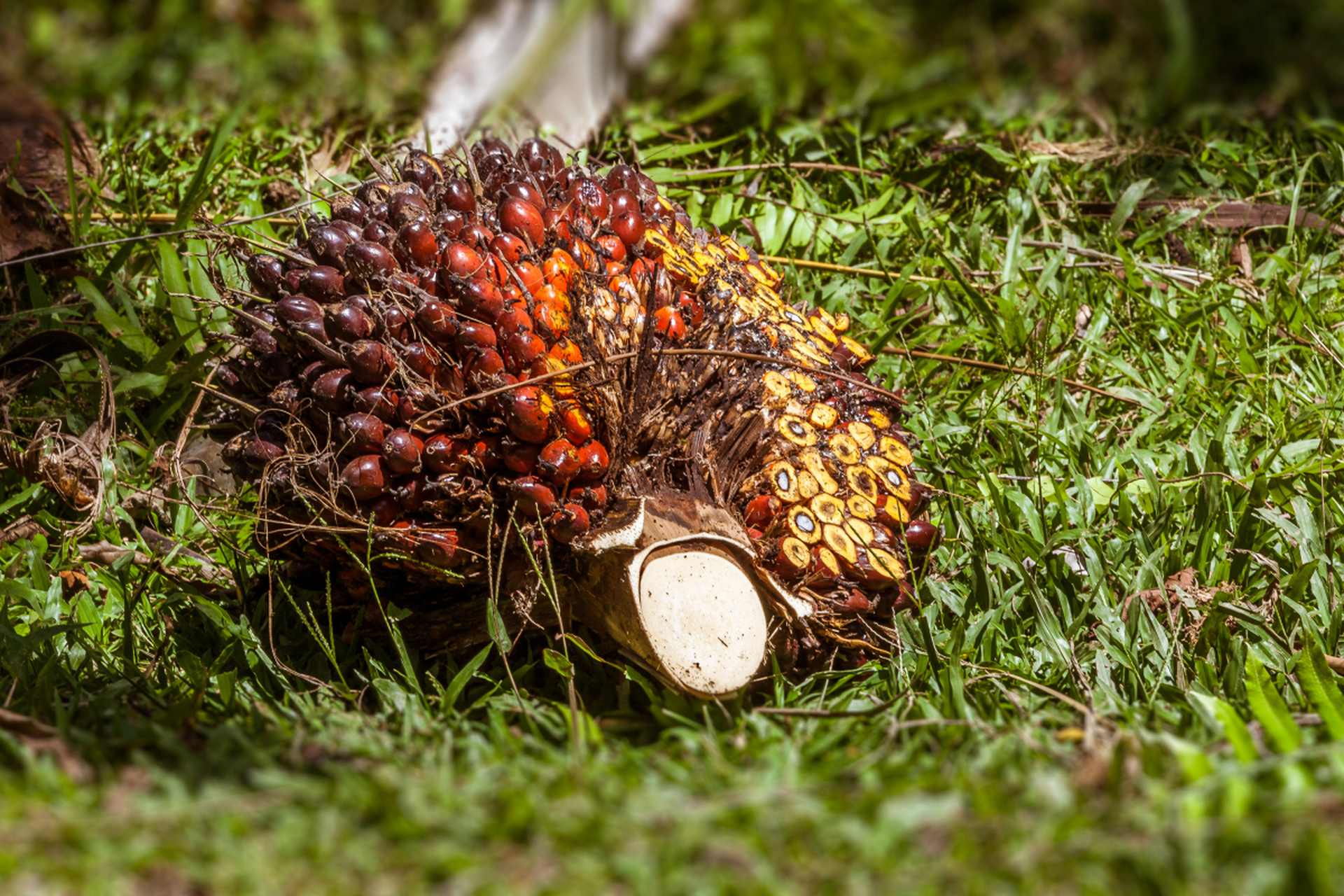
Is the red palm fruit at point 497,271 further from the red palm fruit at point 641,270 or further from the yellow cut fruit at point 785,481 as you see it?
the yellow cut fruit at point 785,481

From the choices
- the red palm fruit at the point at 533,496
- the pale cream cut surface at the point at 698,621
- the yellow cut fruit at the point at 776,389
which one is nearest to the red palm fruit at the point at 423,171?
the red palm fruit at the point at 533,496

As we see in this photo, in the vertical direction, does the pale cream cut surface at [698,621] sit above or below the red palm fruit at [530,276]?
below

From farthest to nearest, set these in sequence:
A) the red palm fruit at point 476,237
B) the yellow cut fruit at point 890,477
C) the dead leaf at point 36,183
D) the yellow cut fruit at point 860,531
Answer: the dead leaf at point 36,183 → the yellow cut fruit at point 890,477 → the yellow cut fruit at point 860,531 → the red palm fruit at point 476,237

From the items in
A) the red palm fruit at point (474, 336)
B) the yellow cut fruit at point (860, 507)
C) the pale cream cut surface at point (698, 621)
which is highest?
the red palm fruit at point (474, 336)

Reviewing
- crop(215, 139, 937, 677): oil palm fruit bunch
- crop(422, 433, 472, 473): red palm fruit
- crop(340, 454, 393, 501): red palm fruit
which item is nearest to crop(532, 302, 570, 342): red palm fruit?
crop(215, 139, 937, 677): oil palm fruit bunch

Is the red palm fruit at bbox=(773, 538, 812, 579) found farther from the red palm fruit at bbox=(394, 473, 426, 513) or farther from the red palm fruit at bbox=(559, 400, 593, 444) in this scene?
the red palm fruit at bbox=(394, 473, 426, 513)

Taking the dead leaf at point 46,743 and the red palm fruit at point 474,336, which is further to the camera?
the red palm fruit at point 474,336
